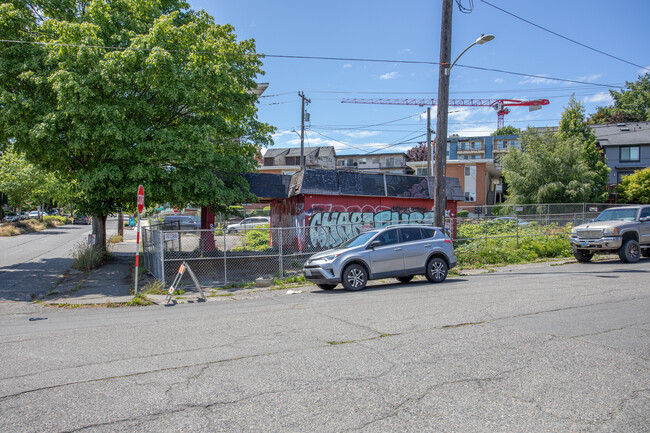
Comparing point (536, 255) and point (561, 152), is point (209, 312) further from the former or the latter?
point (561, 152)

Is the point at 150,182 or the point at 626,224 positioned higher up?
the point at 150,182

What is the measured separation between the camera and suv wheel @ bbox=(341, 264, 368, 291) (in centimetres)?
1166

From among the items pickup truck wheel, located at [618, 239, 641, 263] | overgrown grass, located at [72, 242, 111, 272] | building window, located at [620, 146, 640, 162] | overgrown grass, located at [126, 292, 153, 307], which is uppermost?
building window, located at [620, 146, 640, 162]

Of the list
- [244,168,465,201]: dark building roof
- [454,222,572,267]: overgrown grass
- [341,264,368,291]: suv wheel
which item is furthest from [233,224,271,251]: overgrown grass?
[341,264,368,291]: suv wheel

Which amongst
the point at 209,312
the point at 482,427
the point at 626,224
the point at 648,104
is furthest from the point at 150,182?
the point at 648,104

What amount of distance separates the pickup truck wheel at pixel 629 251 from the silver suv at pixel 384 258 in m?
6.91

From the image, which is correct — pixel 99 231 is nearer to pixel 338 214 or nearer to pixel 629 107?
pixel 338 214

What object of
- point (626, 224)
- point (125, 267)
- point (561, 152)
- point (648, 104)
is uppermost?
point (648, 104)

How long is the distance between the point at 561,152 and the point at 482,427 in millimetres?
39029

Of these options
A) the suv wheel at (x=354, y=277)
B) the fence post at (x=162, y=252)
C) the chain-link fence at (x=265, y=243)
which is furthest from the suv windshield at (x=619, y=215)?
the fence post at (x=162, y=252)

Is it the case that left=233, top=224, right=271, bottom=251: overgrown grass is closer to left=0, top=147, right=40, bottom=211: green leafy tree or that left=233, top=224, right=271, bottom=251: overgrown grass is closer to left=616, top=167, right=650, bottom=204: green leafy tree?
left=0, top=147, right=40, bottom=211: green leafy tree

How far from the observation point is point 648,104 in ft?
216

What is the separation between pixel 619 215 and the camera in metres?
16.2

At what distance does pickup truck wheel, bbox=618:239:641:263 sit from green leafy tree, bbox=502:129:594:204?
2237 cm
